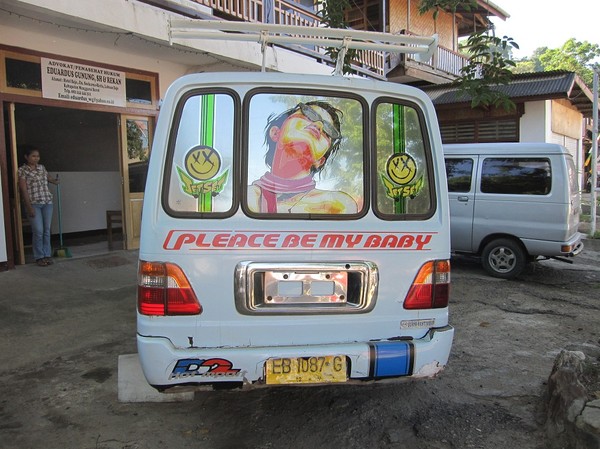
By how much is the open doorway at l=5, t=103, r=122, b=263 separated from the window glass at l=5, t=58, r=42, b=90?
8.47 ft

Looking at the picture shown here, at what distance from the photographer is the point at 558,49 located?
46656 millimetres

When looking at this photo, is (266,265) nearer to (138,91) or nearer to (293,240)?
(293,240)

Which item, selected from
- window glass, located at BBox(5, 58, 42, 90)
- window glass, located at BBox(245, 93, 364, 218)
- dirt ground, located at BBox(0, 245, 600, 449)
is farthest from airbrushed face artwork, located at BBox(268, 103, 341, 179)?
window glass, located at BBox(5, 58, 42, 90)

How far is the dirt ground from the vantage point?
2.87 meters

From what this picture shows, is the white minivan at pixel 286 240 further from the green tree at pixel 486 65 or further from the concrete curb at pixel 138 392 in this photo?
the green tree at pixel 486 65

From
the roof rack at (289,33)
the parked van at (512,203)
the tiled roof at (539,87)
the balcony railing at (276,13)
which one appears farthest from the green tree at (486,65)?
the tiled roof at (539,87)

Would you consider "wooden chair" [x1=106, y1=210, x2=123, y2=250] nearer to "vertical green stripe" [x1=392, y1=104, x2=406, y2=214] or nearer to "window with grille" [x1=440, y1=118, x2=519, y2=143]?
"vertical green stripe" [x1=392, y1=104, x2=406, y2=214]

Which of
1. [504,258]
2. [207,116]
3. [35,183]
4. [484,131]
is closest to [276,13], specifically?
[35,183]

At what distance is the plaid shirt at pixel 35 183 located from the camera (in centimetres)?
685

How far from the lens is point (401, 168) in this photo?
280 cm

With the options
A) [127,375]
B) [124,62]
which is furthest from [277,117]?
[124,62]

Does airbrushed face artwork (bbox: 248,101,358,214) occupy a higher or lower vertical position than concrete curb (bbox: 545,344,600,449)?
higher

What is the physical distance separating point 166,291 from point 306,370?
2.82 feet

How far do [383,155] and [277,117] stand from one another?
2.13 feet
